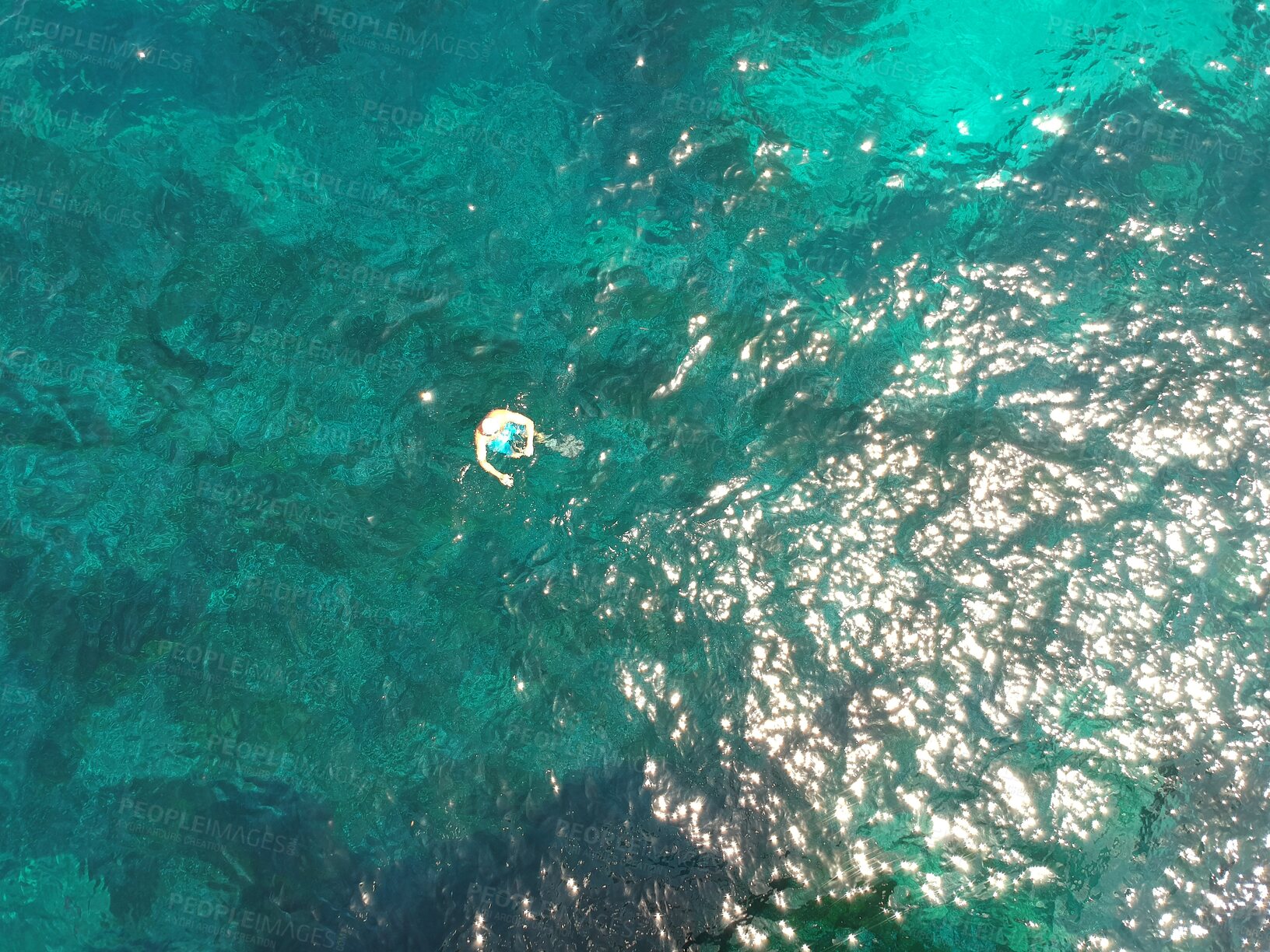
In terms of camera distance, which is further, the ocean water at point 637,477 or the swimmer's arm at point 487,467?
the swimmer's arm at point 487,467

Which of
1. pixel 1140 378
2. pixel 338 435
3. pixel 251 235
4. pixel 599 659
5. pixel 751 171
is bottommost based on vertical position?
pixel 599 659

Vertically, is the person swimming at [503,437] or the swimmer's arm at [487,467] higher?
the person swimming at [503,437]

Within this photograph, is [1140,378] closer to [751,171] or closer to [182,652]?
[751,171]

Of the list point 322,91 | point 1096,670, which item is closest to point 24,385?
point 322,91

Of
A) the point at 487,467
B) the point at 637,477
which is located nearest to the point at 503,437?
the point at 487,467
